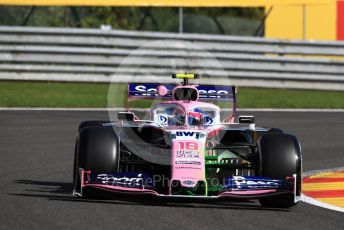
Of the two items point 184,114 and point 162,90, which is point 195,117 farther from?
point 162,90

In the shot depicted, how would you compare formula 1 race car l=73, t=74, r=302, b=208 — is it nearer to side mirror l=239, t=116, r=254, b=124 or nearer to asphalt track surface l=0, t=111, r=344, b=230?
side mirror l=239, t=116, r=254, b=124

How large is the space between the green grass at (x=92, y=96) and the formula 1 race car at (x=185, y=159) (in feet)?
27.5

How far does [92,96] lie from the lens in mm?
20203

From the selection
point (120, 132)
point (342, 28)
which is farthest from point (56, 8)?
point (120, 132)

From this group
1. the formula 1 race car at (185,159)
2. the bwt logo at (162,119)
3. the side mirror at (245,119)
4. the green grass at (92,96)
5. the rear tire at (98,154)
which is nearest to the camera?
the formula 1 race car at (185,159)

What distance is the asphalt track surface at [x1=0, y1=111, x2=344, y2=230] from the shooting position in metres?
8.56

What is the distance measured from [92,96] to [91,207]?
10.9 meters

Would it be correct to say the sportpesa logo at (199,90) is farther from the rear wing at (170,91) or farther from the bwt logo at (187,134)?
the bwt logo at (187,134)

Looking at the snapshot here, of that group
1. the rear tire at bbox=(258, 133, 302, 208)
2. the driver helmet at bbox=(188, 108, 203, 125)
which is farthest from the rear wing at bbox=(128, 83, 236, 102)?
the rear tire at bbox=(258, 133, 302, 208)

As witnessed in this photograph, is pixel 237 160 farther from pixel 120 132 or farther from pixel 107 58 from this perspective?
pixel 107 58

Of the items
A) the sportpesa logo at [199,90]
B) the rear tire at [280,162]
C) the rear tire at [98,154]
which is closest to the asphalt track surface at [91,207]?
the rear tire at [280,162]

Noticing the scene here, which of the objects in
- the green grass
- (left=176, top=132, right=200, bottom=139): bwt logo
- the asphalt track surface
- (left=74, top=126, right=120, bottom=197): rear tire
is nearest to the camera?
the asphalt track surface

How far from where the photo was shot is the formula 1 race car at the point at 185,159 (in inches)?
372

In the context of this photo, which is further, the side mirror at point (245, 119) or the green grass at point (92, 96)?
the green grass at point (92, 96)
